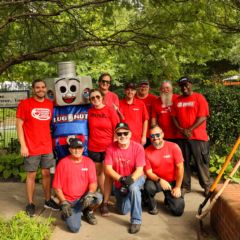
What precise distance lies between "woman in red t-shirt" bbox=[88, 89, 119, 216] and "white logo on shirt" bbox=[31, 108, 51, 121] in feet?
1.89

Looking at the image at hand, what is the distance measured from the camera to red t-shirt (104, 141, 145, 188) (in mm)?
4861

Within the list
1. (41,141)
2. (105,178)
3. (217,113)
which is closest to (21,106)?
(41,141)

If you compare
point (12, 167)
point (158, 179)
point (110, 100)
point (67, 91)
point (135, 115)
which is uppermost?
point (67, 91)

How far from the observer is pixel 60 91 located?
534 cm

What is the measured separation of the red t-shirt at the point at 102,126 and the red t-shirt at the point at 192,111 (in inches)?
40.8

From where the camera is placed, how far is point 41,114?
4961mm

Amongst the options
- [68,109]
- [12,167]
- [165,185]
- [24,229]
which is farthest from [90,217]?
[12,167]

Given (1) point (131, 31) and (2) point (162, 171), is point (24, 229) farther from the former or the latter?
(1) point (131, 31)

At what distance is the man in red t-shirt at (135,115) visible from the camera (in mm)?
5637

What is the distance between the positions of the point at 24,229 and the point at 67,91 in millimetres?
1974

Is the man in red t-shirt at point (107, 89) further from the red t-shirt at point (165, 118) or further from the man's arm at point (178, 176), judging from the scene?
the man's arm at point (178, 176)

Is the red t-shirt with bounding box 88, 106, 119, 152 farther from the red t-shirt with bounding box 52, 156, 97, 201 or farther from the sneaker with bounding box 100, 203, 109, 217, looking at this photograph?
the sneaker with bounding box 100, 203, 109, 217

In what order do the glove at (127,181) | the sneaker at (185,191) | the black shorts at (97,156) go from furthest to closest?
the sneaker at (185,191) → the black shorts at (97,156) → the glove at (127,181)

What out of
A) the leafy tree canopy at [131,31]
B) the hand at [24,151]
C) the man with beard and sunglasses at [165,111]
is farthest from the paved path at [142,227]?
the leafy tree canopy at [131,31]
